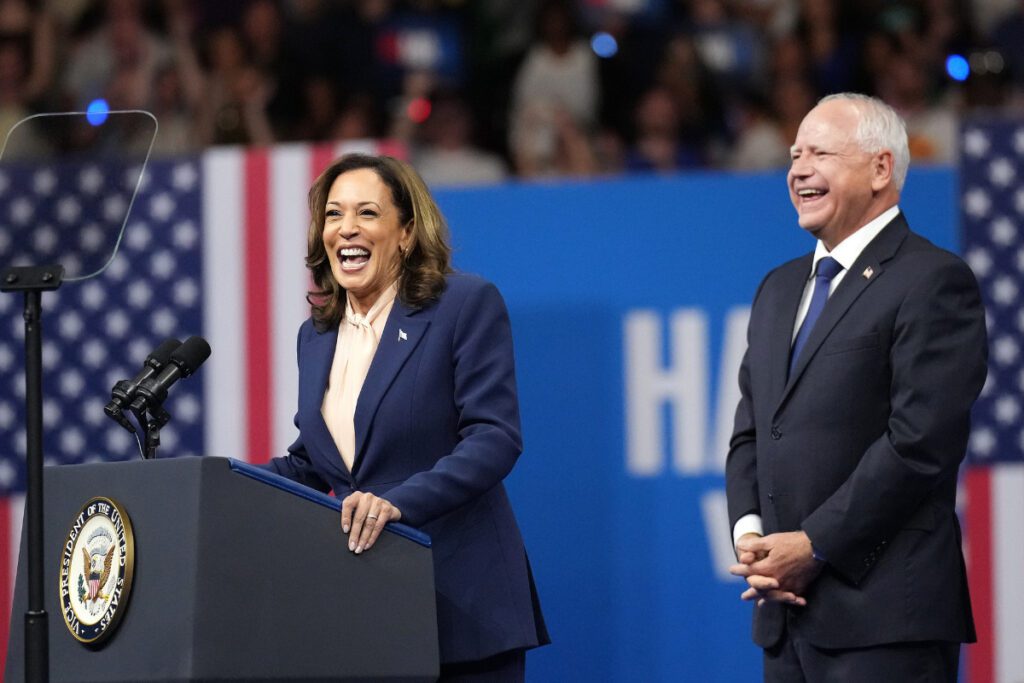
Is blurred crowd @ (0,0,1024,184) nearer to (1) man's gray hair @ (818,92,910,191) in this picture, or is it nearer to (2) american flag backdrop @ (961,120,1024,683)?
(2) american flag backdrop @ (961,120,1024,683)

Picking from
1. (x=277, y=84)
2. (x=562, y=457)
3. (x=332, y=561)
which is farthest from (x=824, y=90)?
(x=332, y=561)

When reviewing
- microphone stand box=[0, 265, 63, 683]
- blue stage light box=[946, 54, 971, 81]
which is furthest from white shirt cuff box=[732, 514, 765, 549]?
blue stage light box=[946, 54, 971, 81]

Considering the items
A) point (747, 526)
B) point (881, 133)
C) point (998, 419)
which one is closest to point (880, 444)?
point (747, 526)

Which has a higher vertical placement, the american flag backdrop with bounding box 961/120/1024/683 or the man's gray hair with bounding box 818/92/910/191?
the man's gray hair with bounding box 818/92/910/191

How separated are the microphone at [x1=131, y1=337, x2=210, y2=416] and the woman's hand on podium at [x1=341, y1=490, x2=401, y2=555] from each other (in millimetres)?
388

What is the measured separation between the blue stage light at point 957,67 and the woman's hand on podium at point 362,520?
Result: 3.92 m

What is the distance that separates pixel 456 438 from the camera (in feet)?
8.89

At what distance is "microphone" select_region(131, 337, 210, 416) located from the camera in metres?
2.43

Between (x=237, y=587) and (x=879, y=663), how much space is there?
1182 mm

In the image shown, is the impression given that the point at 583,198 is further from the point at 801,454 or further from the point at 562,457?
the point at 801,454

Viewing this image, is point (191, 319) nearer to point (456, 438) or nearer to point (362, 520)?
point (456, 438)

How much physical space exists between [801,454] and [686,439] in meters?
0.92

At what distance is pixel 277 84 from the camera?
6.00 metres

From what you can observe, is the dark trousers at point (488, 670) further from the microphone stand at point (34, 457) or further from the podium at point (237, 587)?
the microphone stand at point (34, 457)
